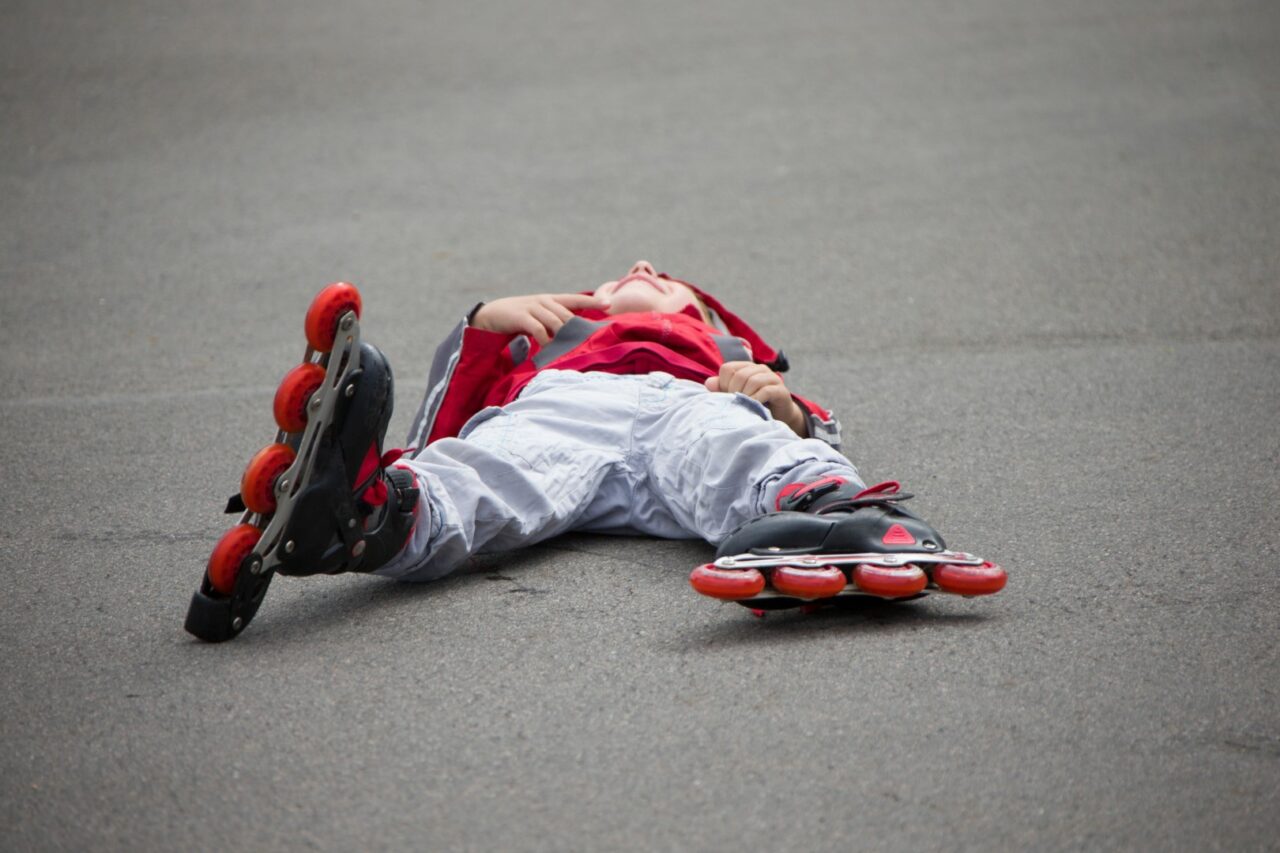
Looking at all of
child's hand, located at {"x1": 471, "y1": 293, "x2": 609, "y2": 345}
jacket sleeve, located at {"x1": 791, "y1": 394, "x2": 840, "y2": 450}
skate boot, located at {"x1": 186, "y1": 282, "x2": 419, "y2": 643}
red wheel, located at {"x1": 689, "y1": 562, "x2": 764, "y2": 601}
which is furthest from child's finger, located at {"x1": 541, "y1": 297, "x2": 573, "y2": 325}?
red wheel, located at {"x1": 689, "y1": 562, "x2": 764, "y2": 601}

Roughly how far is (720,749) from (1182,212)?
4.03 metres

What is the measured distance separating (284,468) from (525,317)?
98 centimetres

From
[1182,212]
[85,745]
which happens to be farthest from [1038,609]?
[1182,212]

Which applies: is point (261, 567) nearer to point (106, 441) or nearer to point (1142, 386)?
point (106, 441)

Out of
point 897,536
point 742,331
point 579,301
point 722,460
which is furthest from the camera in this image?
point 742,331

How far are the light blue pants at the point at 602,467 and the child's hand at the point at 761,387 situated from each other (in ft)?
0.18

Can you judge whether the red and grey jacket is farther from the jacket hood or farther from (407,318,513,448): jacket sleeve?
the jacket hood

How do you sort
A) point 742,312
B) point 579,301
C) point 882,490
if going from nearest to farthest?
1. point 882,490
2. point 579,301
3. point 742,312

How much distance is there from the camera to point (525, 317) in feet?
9.82

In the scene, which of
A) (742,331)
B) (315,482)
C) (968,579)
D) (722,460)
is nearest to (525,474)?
(722,460)

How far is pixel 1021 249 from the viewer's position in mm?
4871

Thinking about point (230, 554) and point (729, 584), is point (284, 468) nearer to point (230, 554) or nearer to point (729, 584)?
point (230, 554)

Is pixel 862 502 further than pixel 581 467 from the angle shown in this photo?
No

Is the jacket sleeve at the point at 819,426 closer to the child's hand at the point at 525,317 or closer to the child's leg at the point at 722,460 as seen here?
the child's leg at the point at 722,460
